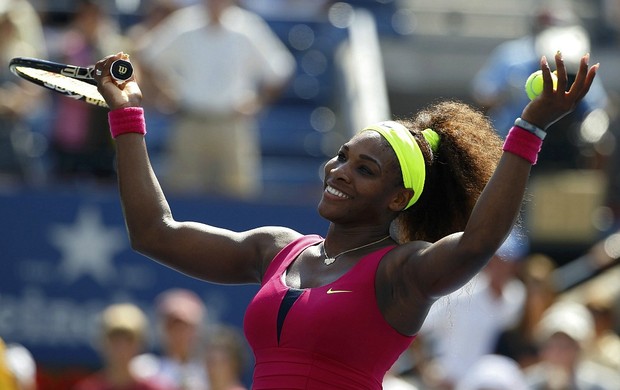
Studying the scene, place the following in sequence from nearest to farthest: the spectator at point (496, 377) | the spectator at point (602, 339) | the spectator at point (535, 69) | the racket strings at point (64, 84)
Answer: the racket strings at point (64, 84) < the spectator at point (496, 377) < the spectator at point (602, 339) < the spectator at point (535, 69)

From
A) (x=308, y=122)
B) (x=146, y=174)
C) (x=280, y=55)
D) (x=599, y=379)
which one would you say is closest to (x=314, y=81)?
(x=308, y=122)

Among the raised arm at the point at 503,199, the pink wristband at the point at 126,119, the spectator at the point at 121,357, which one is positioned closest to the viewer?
the raised arm at the point at 503,199

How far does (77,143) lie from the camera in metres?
9.16

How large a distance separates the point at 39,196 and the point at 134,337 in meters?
1.58

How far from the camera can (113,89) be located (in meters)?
3.69

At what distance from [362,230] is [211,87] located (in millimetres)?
5565

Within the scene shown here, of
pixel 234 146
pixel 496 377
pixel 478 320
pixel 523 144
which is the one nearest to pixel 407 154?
pixel 523 144

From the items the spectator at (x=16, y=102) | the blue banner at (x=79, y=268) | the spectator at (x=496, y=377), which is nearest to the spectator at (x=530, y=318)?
the spectator at (x=496, y=377)

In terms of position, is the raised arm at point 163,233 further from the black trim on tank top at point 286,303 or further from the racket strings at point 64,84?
the black trim on tank top at point 286,303

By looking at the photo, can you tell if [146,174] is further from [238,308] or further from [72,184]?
[72,184]

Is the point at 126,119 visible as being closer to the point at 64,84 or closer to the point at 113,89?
the point at 113,89

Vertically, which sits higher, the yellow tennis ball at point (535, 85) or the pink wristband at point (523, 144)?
the yellow tennis ball at point (535, 85)

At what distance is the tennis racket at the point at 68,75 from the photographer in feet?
12.2

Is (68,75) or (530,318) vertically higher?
(530,318)
